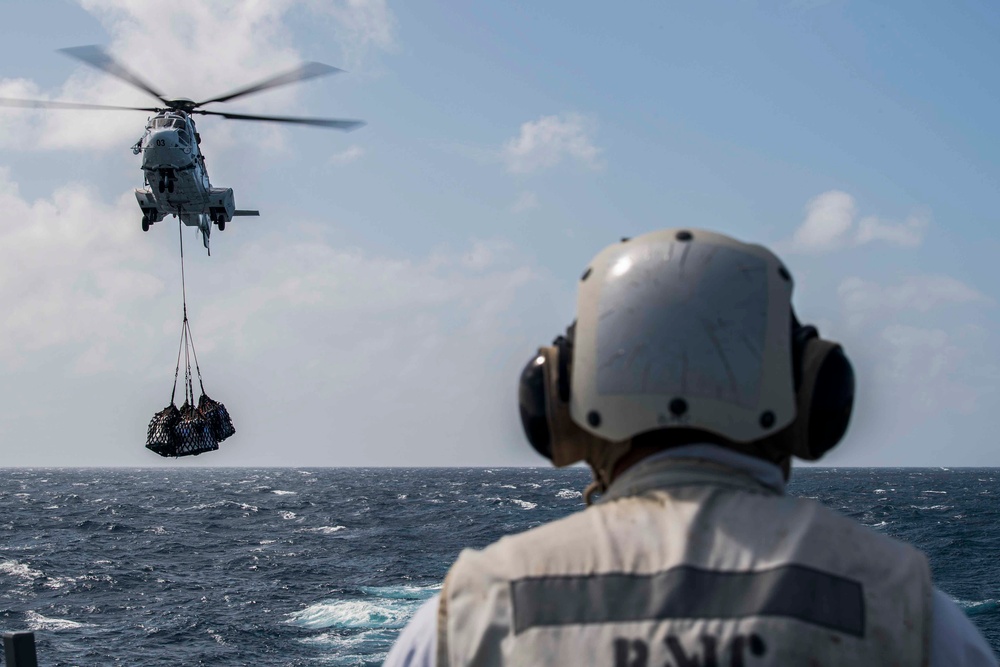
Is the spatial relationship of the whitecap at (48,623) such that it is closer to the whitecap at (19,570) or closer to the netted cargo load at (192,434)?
the whitecap at (19,570)

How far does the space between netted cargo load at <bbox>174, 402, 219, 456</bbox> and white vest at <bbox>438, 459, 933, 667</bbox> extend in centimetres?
2006

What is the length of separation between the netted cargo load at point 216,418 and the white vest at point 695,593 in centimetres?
2080

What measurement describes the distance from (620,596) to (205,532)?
69170 mm

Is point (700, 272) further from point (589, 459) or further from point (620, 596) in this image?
point (620, 596)

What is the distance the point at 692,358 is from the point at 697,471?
21 cm

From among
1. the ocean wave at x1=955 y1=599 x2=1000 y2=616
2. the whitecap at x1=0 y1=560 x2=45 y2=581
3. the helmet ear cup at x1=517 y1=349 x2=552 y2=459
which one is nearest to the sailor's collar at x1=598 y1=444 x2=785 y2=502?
the helmet ear cup at x1=517 y1=349 x2=552 y2=459

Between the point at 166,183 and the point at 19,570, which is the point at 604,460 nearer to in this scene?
the point at 166,183

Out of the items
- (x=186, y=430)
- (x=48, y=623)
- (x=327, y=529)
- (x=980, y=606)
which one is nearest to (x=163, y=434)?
(x=186, y=430)

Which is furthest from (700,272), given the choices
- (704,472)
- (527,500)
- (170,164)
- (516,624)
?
(527,500)

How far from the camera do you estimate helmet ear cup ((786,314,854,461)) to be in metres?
2.15

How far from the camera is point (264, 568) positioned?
49.7 metres

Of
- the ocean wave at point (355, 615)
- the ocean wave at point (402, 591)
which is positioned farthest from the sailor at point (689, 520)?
the ocean wave at point (402, 591)

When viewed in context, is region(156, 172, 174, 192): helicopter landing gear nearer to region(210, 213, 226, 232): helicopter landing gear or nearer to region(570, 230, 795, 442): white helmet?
region(210, 213, 226, 232): helicopter landing gear

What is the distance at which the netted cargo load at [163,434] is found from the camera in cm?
2112
